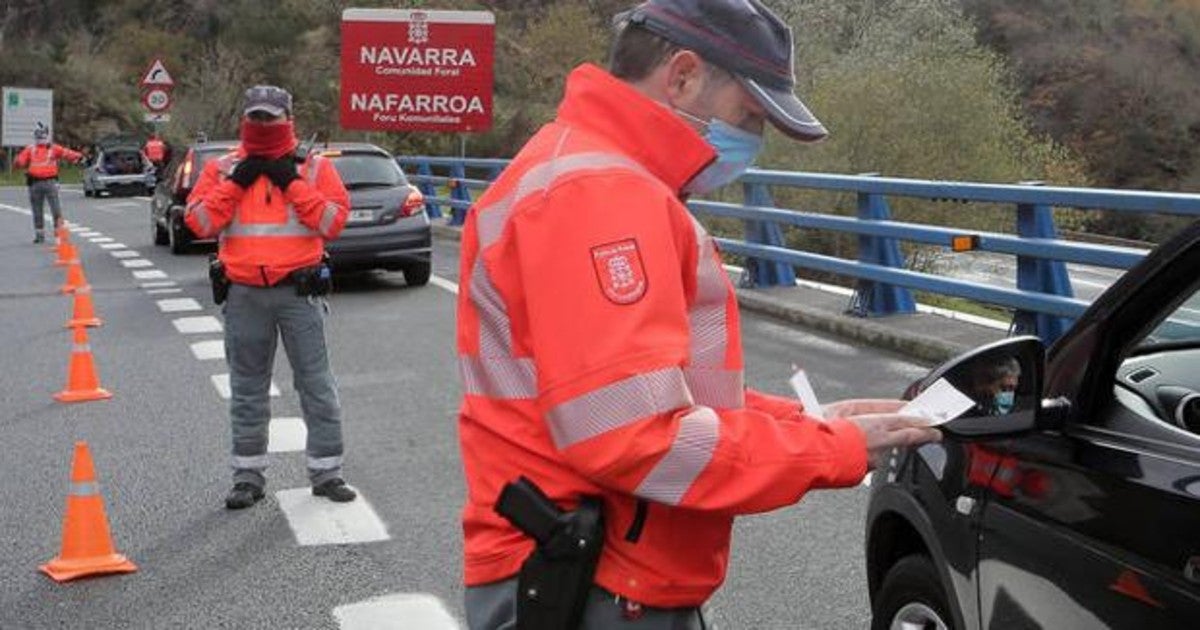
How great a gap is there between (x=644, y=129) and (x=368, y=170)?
1385cm

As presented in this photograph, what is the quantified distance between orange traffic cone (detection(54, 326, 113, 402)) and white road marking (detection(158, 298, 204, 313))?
174 inches

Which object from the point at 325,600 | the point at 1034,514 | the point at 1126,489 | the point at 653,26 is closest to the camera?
the point at 653,26

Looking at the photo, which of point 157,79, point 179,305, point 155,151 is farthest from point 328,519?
point 155,151

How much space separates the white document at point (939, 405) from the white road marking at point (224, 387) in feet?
23.5

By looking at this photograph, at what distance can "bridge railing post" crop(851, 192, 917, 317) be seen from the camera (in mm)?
11375

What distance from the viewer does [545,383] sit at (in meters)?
2.00

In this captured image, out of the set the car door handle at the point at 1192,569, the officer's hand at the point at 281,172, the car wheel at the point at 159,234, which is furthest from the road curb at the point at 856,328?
the car wheel at the point at 159,234

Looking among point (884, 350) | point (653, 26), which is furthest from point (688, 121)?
point (884, 350)

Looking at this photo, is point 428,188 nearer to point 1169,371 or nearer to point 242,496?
point 242,496

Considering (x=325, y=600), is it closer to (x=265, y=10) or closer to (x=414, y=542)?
(x=414, y=542)

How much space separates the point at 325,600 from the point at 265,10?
236 ft

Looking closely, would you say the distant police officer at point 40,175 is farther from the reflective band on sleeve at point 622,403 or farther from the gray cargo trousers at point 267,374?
the reflective band on sleeve at point 622,403

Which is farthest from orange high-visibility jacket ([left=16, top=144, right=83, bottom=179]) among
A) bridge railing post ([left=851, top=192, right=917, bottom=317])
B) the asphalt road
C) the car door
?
the car door

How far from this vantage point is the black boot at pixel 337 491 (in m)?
6.61
